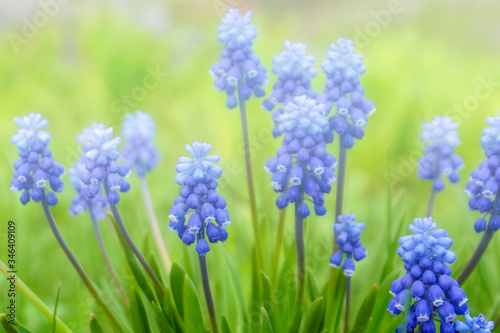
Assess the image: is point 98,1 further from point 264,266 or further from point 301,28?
point 264,266

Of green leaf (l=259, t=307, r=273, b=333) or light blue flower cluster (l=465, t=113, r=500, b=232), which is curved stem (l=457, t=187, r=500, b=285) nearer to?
light blue flower cluster (l=465, t=113, r=500, b=232)

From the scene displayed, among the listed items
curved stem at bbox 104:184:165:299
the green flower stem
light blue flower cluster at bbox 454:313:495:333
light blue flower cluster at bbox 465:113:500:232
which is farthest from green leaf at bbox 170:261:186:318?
light blue flower cluster at bbox 465:113:500:232

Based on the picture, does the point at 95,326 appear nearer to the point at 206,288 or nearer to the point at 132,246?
the point at 132,246

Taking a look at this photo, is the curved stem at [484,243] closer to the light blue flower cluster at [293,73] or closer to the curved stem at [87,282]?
the light blue flower cluster at [293,73]

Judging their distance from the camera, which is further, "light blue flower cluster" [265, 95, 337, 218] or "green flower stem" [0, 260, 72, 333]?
"green flower stem" [0, 260, 72, 333]

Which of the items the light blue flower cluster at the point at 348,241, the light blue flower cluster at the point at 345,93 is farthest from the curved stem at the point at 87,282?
the light blue flower cluster at the point at 345,93
